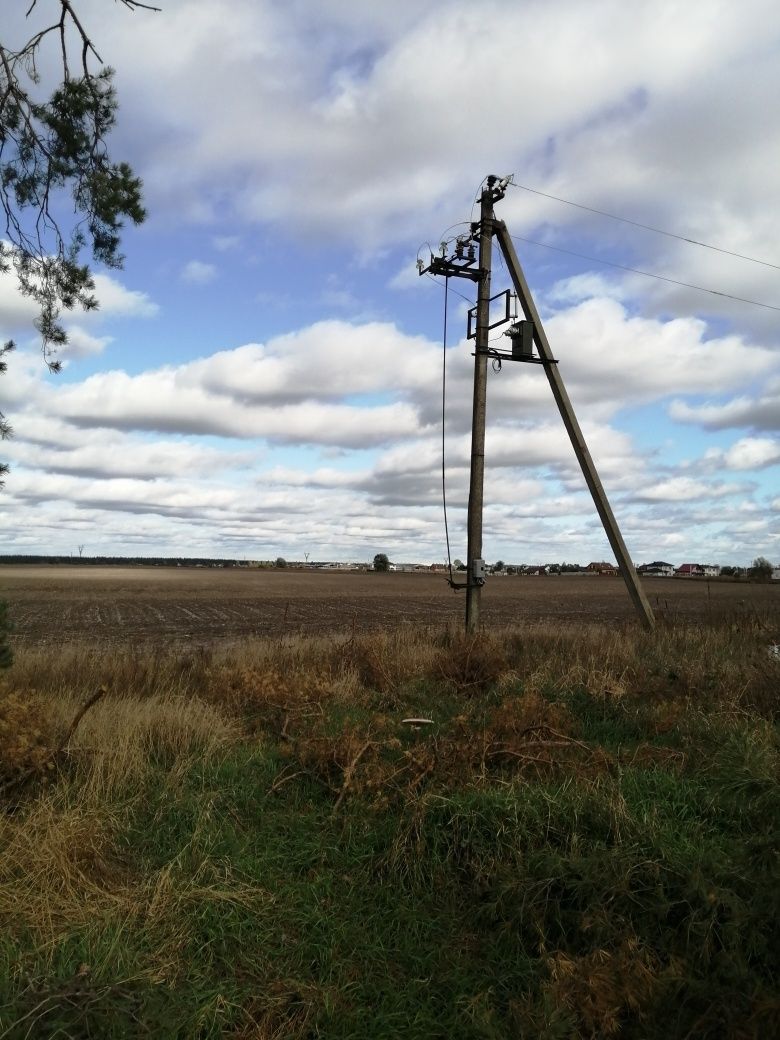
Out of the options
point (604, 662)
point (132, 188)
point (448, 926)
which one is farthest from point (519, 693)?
point (132, 188)

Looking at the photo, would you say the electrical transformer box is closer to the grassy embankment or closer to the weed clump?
the grassy embankment

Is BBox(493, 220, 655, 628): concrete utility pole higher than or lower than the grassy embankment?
higher

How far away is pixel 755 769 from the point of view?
16.0 feet

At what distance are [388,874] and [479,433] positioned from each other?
32.7 feet

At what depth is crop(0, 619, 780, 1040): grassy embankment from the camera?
309cm

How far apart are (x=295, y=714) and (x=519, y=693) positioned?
2648 mm

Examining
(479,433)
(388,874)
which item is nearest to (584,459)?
(479,433)

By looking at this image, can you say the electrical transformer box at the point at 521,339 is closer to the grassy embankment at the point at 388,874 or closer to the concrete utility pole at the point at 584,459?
the concrete utility pole at the point at 584,459

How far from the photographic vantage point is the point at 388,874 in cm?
443

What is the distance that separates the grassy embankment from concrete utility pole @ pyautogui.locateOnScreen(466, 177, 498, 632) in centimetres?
602

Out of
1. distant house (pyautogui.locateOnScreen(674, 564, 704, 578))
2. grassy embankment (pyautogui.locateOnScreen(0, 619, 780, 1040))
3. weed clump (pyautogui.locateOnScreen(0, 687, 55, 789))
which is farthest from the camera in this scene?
distant house (pyautogui.locateOnScreen(674, 564, 704, 578))

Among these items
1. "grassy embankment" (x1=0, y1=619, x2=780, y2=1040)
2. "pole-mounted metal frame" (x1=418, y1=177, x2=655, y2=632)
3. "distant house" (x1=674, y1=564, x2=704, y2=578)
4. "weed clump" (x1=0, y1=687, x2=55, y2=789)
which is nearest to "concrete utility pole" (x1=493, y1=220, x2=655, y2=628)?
"pole-mounted metal frame" (x1=418, y1=177, x2=655, y2=632)

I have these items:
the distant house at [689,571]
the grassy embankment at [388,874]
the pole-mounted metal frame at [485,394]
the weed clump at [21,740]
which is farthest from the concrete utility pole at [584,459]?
the distant house at [689,571]

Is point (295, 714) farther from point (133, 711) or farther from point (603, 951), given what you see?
point (603, 951)
